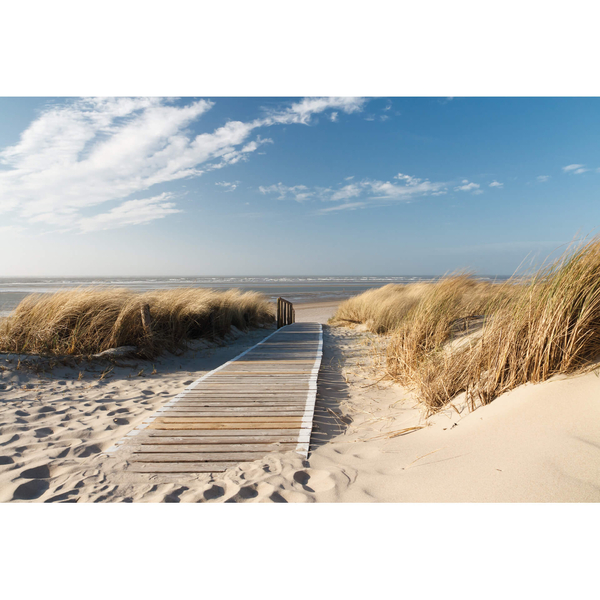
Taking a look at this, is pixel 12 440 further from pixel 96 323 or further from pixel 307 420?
pixel 96 323

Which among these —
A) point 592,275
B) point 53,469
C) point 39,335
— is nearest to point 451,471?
point 592,275

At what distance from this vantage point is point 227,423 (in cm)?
320

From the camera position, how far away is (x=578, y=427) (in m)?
2.00

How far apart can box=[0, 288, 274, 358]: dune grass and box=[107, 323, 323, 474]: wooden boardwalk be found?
6.56ft

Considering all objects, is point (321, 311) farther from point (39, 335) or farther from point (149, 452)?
point (149, 452)

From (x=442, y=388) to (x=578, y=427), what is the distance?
135 centimetres

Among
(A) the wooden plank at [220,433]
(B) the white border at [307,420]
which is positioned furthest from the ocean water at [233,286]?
(A) the wooden plank at [220,433]

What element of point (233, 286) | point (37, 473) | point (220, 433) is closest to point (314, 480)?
point (220, 433)

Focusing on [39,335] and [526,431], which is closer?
[526,431]

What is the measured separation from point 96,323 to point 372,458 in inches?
197

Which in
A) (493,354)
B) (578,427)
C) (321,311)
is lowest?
(321,311)

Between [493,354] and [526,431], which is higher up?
[493,354]

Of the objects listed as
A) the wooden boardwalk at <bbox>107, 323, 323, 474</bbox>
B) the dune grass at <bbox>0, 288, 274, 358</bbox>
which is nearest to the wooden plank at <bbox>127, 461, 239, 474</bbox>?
the wooden boardwalk at <bbox>107, 323, 323, 474</bbox>
